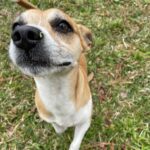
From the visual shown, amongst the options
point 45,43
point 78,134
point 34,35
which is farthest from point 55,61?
point 78,134

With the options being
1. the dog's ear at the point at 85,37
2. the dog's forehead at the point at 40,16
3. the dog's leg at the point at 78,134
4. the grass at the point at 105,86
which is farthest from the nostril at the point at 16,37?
the grass at the point at 105,86

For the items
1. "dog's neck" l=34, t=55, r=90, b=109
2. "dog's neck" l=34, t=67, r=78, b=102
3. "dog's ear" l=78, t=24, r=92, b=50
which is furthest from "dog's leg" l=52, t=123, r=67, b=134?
"dog's ear" l=78, t=24, r=92, b=50

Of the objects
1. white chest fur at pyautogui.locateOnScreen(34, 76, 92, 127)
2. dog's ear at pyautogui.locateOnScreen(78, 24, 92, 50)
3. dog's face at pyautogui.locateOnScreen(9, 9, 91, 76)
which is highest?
dog's face at pyautogui.locateOnScreen(9, 9, 91, 76)

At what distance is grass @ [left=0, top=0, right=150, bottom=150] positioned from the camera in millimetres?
3699

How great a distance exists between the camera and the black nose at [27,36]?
2.28 m

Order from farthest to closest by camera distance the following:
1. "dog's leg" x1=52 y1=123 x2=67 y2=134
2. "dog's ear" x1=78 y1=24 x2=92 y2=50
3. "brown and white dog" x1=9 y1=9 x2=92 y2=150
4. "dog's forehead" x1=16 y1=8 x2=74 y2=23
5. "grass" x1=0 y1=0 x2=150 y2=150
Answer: "grass" x1=0 y1=0 x2=150 y2=150
"dog's leg" x1=52 y1=123 x2=67 y2=134
"dog's ear" x1=78 y1=24 x2=92 y2=50
"dog's forehead" x1=16 y1=8 x2=74 y2=23
"brown and white dog" x1=9 y1=9 x2=92 y2=150

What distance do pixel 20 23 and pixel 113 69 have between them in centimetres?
182

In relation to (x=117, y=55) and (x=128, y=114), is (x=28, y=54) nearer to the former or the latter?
(x=128, y=114)

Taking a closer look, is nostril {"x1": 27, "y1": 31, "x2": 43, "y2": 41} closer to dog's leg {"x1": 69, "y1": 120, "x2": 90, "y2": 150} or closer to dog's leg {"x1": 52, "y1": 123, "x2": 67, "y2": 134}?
dog's leg {"x1": 69, "y1": 120, "x2": 90, "y2": 150}

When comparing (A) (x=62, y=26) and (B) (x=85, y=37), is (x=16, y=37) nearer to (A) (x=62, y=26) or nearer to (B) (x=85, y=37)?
(A) (x=62, y=26)

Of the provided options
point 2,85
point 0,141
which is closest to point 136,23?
point 2,85

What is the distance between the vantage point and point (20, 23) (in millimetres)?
2688

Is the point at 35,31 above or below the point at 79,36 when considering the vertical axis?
above

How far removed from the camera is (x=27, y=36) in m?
2.28
